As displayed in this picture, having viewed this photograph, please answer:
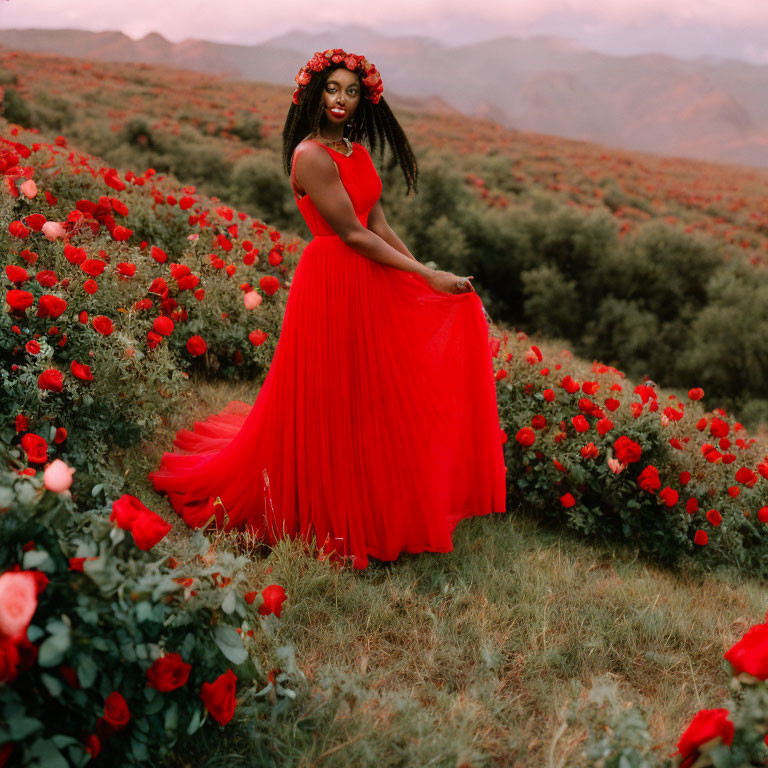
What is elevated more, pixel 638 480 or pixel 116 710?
pixel 116 710

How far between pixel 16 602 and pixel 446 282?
82.3 inches

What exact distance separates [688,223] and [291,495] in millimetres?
14319

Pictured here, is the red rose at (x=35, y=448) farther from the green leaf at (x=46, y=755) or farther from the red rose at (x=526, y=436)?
the red rose at (x=526, y=436)

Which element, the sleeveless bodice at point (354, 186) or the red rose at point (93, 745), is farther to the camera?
the sleeveless bodice at point (354, 186)

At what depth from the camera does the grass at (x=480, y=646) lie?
72.4 inches

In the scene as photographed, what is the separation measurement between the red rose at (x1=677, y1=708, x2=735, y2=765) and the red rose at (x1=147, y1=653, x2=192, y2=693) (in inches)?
44.3

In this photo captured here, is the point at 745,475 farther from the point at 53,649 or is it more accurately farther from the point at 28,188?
the point at 28,188

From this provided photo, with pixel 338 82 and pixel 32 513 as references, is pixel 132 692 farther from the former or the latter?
pixel 338 82

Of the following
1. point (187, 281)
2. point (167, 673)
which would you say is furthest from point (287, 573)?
point (187, 281)

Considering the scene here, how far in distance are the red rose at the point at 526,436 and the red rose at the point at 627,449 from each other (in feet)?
1.38

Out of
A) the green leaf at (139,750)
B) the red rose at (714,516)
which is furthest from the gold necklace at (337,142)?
the red rose at (714,516)

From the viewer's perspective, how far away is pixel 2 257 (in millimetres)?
3090

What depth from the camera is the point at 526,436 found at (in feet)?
11.4

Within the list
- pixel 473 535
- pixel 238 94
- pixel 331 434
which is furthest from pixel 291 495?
pixel 238 94
